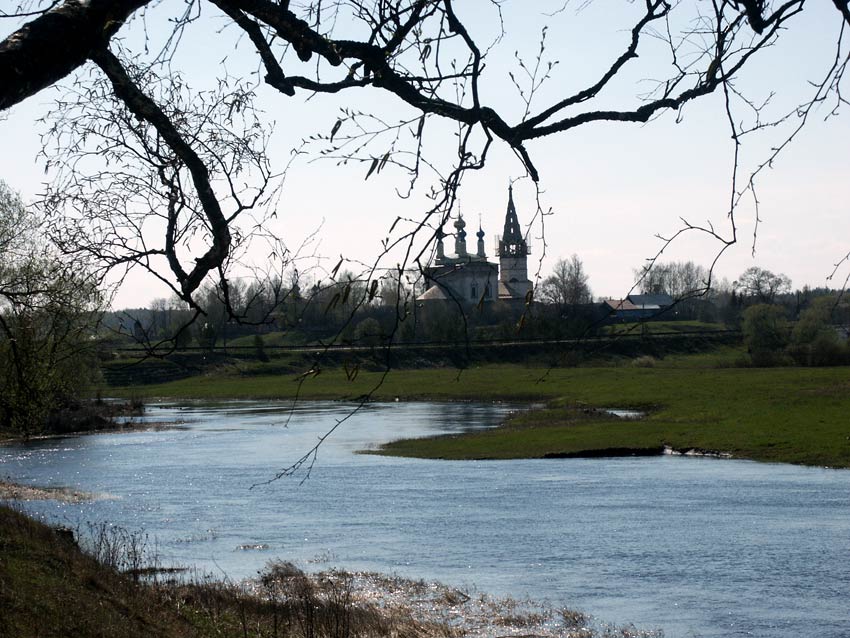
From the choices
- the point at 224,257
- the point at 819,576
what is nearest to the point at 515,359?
the point at 819,576

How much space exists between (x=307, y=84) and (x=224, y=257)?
3.39 feet

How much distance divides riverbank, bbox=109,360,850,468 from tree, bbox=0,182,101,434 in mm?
7115

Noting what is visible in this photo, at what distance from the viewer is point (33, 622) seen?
1149cm

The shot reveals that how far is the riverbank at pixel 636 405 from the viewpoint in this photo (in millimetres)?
40906

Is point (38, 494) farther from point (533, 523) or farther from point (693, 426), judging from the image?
point (693, 426)

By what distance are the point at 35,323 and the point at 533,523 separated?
15.7 m

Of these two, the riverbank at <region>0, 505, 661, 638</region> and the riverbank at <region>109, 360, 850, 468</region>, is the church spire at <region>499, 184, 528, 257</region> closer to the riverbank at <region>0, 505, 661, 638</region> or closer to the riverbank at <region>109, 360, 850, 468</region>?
the riverbank at <region>0, 505, 661, 638</region>

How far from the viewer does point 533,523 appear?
996 inches

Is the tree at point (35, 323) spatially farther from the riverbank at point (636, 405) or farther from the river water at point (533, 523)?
the riverbank at point (636, 405)

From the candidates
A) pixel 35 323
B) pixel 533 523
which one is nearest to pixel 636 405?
pixel 533 523

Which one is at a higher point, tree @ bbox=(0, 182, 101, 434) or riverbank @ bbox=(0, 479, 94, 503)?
tree @ bbox=(0, 182, 101, 434)

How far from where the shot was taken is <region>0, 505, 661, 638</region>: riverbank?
12.7 metres

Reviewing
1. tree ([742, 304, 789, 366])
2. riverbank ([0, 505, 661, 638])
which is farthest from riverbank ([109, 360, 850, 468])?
riverbank ([0, 505, 661, 638])

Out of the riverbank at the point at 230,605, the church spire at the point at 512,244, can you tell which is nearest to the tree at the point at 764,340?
the riverbank at the point at 230,605
